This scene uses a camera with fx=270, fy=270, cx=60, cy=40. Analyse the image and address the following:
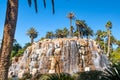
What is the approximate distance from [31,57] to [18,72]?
589 centimetres

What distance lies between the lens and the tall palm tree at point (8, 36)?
42.1 ft

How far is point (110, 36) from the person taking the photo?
87750 mm

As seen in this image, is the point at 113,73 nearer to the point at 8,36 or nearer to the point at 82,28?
the point at 8,36

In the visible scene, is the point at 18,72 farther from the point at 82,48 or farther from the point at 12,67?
the point at 82,48

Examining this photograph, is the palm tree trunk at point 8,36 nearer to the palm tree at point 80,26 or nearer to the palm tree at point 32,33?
the palm tree at point 80,26

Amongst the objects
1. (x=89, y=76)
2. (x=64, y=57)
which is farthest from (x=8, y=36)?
(x=64, y=57)

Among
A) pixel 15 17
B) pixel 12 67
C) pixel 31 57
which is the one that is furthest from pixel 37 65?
pixel 15 17

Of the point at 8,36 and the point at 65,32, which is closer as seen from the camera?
the point at 8,36

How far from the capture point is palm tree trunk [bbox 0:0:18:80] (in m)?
Result: 12.8

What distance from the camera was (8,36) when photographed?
13336 mm

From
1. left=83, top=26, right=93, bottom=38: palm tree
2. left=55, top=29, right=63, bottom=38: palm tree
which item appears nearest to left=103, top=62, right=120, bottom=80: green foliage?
left=83, top=26, right=93, bottom=38: palm tree

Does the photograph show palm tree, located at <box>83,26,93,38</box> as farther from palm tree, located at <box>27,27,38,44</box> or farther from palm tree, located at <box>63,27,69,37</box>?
palm tree, located at <box>27,27,38,44</box>

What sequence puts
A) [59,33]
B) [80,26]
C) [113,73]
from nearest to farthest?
[113,73] < [80,26] < [59,33]

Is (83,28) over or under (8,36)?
over
